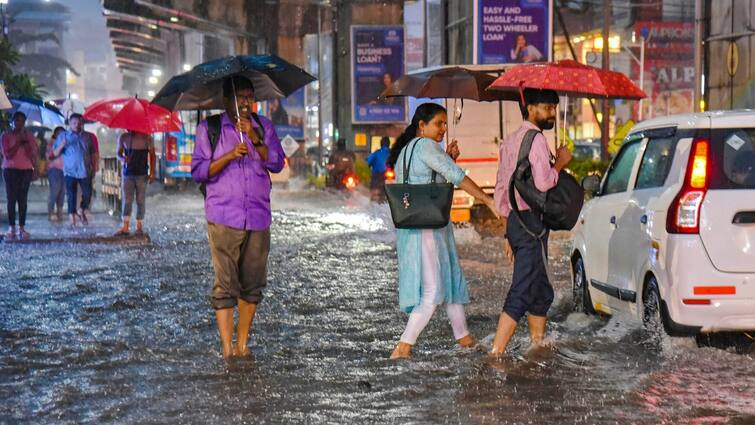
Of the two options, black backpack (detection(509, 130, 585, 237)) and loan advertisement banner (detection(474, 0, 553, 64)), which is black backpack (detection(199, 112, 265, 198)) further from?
loan advertisement banner (detection(474, 0, 553, 64))

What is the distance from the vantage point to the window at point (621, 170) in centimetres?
927

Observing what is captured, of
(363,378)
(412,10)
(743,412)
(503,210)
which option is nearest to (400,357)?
(363,378)

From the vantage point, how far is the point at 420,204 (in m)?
7.66

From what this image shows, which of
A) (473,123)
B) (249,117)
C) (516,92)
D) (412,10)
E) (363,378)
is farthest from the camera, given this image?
(412,10)

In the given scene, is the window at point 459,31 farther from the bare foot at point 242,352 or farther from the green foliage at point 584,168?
the bare foot at point 242,352

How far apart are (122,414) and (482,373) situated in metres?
2.23

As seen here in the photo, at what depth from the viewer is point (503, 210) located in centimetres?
791

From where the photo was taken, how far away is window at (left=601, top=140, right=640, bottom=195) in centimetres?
927

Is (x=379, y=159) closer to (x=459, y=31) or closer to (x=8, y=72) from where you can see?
(x=459, y=31)

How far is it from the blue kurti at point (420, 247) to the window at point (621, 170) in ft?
6.22

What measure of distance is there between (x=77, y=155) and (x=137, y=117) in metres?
2.46

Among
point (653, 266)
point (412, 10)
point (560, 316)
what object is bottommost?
point (560, 316)

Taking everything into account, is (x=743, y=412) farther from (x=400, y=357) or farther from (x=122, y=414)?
(x=122, y=414)

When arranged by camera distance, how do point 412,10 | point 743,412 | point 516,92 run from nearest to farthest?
point 743,412
point 516,92
point 412,10
